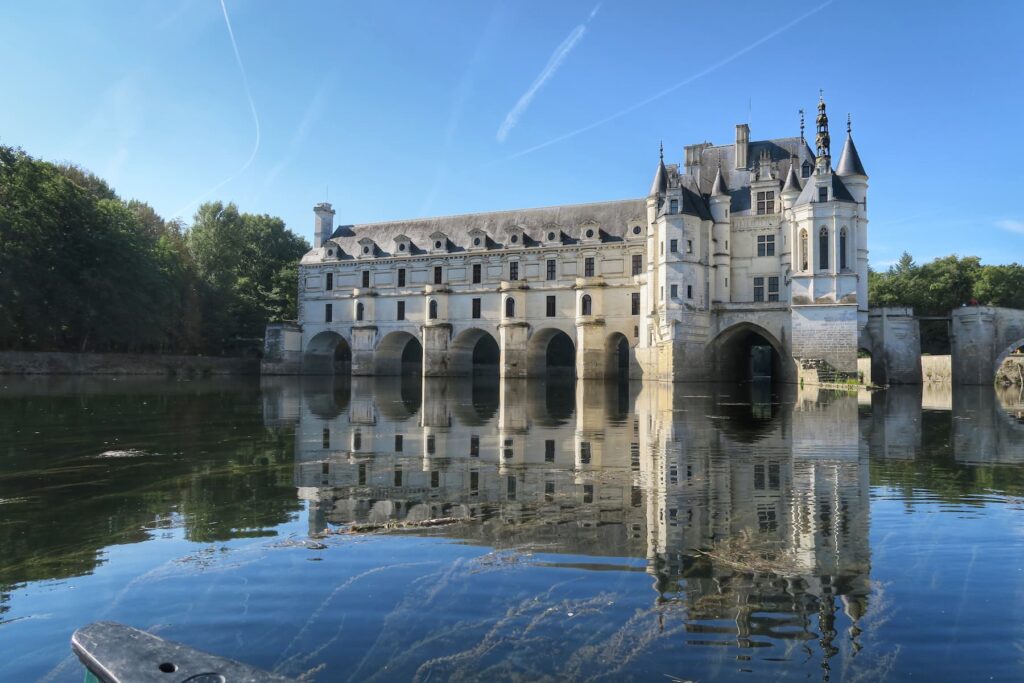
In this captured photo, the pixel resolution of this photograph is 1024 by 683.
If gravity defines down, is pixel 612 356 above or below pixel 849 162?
below

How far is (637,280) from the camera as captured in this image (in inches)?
1882

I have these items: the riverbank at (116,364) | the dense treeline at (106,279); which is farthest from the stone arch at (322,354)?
the dense treeline at (106,279)

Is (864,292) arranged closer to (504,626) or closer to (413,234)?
(413,234)

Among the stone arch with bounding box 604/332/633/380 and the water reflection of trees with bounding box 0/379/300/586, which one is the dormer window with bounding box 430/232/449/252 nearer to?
the stone arch with bounding box 604/332/633/380

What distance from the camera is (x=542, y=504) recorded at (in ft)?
25.8

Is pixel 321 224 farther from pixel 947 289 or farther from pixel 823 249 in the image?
pixel 947 289

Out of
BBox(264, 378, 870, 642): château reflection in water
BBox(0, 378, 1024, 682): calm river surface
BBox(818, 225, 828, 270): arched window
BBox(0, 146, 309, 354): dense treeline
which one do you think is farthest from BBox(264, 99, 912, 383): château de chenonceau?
BBox(0, 378, 1024, 682): calm river surface

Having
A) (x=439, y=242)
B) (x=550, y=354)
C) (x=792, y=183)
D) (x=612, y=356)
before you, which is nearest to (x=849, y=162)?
(x=792, y=183)

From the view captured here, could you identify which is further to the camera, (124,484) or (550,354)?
(550,354)

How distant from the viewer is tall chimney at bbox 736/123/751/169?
46375mm

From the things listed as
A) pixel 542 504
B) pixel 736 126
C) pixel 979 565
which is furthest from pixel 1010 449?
pixel 736 126

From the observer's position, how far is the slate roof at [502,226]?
50.9m

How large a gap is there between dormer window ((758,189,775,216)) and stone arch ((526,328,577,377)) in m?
16.6

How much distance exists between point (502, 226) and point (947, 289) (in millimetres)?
39813
